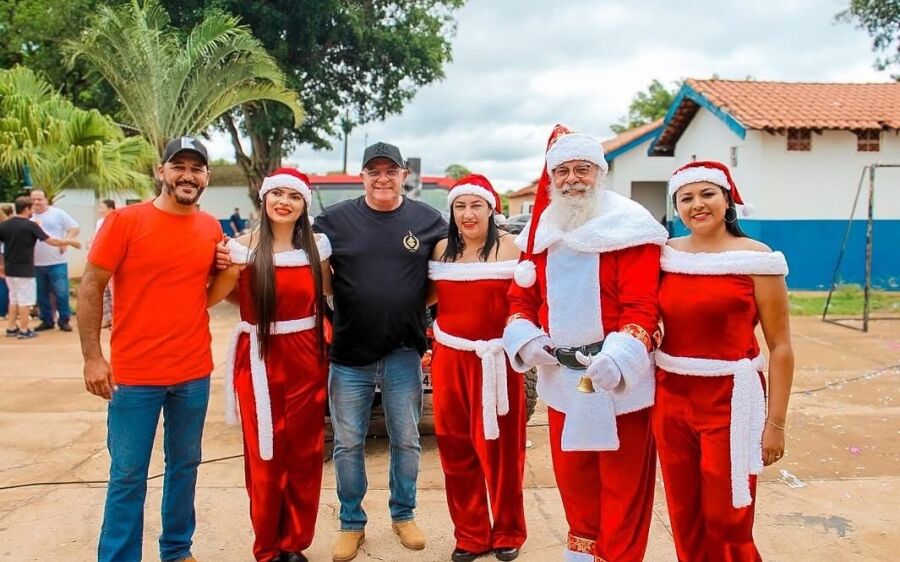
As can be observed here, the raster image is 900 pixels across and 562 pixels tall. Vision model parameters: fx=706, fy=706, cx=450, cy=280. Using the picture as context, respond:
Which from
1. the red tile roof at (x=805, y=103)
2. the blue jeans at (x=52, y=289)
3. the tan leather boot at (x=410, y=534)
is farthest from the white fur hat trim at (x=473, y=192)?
the red tile roof at (x=805, y=103)

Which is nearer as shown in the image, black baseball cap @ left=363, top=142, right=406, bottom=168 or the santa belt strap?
the santa belt strap

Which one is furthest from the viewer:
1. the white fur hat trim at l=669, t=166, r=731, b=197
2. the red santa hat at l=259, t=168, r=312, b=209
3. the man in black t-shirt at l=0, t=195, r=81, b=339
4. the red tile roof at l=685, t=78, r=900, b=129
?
the red tile roof at l=685, t=78, r=900, b=129

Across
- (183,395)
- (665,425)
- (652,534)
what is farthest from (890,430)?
(183,395)

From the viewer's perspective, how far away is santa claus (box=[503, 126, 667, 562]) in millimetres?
2662

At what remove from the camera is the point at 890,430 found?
5.25 m

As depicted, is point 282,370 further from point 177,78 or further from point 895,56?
point 895,56

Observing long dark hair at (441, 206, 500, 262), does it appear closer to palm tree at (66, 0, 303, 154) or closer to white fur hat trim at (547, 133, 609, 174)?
white fur hat trim at (547, 133, 609, 174)

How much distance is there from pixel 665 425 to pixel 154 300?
2131 mm

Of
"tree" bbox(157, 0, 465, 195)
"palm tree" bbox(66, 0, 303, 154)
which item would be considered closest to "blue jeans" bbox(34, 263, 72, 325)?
"palm tree" bbox(66, 0, 303, 154)

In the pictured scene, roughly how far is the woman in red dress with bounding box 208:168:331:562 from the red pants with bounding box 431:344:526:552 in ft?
1.98

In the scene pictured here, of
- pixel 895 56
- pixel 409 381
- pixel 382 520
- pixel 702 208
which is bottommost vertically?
pixel 382 520

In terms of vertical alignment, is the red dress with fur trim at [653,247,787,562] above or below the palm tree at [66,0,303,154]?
below

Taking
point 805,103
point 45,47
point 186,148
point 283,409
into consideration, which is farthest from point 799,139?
point 45,47

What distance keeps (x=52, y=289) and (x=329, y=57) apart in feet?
29.6
